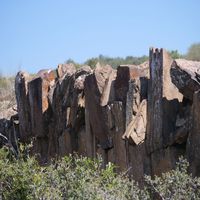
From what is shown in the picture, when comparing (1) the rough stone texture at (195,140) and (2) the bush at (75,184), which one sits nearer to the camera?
(2) the bush at (75,184)

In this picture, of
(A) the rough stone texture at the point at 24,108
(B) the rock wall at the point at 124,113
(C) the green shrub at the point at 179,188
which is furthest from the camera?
(A) the rough stone texture at the point at 24,108

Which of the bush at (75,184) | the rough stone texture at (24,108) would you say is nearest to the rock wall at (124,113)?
the rough stone texture at (24,108)

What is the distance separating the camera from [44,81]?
13.0m

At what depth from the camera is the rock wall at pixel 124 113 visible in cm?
767

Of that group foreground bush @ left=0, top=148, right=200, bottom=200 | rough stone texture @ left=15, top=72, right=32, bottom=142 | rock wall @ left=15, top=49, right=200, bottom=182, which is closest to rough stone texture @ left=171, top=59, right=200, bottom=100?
rock wall @ left=15, top=49, right=200, bottom=182

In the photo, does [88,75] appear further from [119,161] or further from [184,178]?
[184,178]

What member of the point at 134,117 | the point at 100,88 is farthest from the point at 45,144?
the point at 134,117

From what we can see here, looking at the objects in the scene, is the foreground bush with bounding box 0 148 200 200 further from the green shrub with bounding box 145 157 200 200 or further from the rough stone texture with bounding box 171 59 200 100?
the rough stone texture with bounding box 171 59 200 100

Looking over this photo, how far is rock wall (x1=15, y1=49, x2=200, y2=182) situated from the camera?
767cm

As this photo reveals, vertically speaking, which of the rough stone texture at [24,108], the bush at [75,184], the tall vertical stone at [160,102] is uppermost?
the tall vertical stone at [160,102]

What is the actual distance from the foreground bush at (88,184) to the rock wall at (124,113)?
931 mm

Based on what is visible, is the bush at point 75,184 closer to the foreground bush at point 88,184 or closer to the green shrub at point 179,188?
the foreground bush at point 88,184

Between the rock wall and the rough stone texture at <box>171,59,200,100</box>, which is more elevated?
the rough stone texture at <box>171,59,200,100</box>

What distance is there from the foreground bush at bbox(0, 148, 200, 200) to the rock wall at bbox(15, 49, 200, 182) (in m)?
0.93
